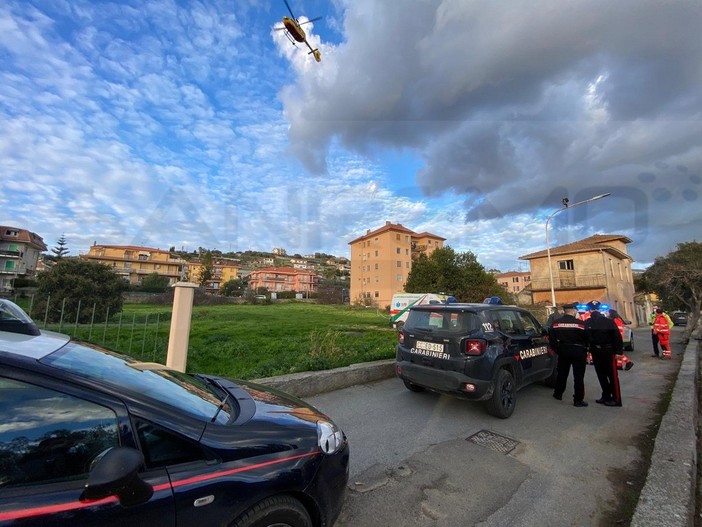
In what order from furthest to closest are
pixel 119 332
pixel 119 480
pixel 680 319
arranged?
Answer: pixel 680 319, pixel 119 332, pixel 119 480

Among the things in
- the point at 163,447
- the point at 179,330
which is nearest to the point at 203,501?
the point at 163,447

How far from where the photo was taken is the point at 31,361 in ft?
4.82

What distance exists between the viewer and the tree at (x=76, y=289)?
1189 centimetres

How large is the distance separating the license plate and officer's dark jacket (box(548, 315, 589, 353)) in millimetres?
2309

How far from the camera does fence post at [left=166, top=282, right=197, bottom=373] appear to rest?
5.47m

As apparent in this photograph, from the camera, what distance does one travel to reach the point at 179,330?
18.1ft

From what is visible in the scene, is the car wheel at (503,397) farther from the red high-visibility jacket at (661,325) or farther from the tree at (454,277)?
the tree at (454,277)

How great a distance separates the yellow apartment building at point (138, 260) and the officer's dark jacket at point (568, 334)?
78879 millimetres

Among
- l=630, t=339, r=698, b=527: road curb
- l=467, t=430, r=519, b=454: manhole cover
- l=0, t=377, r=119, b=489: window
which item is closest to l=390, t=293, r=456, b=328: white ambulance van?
l=467, t=430, r=519, b=454: manhole cover

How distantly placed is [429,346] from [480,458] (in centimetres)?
182

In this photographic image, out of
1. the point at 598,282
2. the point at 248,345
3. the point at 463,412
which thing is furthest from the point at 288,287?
the point at 463,412

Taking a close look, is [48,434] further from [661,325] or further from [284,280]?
[284,280]

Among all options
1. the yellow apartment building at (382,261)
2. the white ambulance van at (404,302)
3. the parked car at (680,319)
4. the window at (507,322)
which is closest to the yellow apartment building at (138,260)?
the yellow apartment building at (382,261)

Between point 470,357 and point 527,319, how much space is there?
204cm
